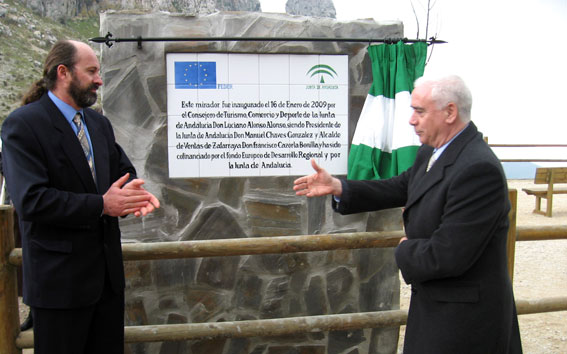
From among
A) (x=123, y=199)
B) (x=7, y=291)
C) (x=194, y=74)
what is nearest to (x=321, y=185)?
(x=123, y=199)

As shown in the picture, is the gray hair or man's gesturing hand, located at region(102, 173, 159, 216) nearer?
the gray hair

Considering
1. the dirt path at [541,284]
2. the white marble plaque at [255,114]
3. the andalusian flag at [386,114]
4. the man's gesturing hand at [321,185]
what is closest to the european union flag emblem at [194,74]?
the white marble plaque at [255,114]

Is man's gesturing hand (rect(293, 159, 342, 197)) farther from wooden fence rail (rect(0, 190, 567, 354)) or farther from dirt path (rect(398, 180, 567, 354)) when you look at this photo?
dirt path (rect(398, 180, 567, 354))

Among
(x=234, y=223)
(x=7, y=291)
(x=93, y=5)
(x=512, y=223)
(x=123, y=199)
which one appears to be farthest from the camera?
(x=93, y=5)

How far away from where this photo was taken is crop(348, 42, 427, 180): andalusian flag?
134 inches

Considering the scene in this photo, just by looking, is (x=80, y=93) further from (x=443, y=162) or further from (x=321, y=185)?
(x=443, y=162)

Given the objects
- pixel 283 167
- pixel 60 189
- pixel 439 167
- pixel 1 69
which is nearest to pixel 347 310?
pixel 283 167

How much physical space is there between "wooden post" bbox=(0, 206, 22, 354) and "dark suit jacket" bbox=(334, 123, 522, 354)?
2.05 meters

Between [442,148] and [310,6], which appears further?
[310,6]

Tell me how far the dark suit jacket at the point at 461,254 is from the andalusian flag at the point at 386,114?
1471 mm

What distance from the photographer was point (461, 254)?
170 cm

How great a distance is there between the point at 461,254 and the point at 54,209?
5.24 feet

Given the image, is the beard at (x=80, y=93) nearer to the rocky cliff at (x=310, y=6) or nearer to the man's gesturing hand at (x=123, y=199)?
the man's gesturing hand at (x=123, y=199)

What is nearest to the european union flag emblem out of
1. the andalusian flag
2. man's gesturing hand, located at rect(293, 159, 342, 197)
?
the andalusian flag
